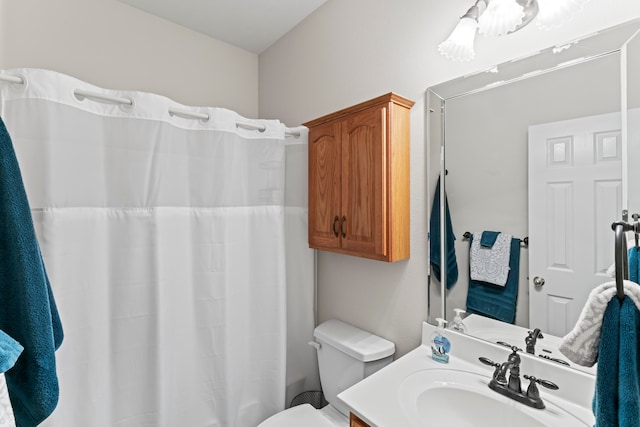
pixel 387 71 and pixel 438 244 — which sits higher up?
pixel 387 71

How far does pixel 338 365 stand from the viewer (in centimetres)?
150

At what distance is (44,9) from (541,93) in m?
2.25

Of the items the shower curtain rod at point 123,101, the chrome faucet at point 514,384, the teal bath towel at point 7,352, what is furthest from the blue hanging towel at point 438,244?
the teal bath towel at point 7,352

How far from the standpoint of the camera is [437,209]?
1298 millimetres

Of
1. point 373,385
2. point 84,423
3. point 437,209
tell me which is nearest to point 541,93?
point 437,209

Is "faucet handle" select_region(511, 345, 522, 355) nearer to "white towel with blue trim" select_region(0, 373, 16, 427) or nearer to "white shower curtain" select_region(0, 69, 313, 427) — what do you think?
"white shower curtain" select_region(0, 69, 313, 427)

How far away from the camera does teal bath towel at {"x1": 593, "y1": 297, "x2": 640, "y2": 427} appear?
0.51 m

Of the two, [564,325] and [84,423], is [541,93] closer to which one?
[564,325]

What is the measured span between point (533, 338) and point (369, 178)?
829 millimetres

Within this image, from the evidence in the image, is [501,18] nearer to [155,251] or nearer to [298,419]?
[155,251]

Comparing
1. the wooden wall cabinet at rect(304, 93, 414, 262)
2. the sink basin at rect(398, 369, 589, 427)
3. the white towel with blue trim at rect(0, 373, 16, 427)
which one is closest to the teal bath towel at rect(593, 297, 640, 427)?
the sink basin at rect(398, 369, 589, 427)

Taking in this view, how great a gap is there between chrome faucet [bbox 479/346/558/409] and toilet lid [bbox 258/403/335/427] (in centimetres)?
74

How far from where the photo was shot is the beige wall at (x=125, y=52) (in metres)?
1.50

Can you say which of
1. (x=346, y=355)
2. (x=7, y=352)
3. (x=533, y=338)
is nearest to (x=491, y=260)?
(x=533, y=338)
